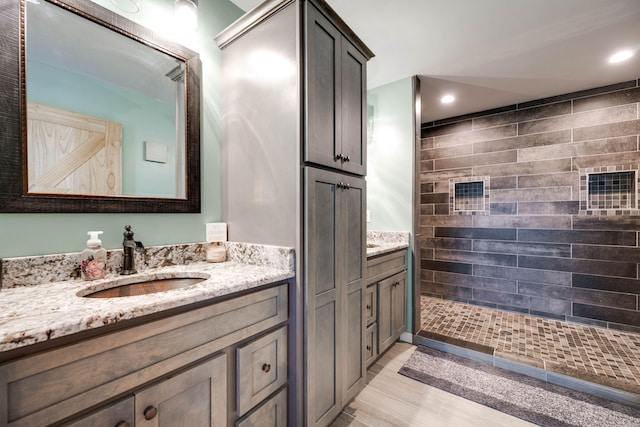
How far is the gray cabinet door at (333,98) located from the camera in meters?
1.31

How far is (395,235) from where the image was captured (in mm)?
2664

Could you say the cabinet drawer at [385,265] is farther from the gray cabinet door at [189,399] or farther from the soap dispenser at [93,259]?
the soap dispenser at [93,259]

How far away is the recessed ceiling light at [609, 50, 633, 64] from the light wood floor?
111 inches

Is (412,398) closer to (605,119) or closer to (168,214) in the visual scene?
(168,214)

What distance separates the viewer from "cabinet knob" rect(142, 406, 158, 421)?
2.60ft

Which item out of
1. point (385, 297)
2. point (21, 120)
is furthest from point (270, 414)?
point (21, 120)

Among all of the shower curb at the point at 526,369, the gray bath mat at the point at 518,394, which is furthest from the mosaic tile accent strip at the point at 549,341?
the gray bath mat at the point at 518,394

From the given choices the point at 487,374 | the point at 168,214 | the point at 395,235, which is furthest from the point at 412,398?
the point at 168,214

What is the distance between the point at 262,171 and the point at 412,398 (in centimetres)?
171

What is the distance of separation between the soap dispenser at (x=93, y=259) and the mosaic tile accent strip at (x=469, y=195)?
3.62 m

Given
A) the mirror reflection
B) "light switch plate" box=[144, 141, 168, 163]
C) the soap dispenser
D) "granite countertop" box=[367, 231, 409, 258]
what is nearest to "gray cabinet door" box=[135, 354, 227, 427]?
the soap dispenser

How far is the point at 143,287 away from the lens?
1.18 m

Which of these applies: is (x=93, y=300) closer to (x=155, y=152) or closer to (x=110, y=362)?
(x=110, y=362)

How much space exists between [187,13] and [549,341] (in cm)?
365
